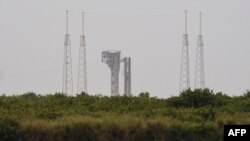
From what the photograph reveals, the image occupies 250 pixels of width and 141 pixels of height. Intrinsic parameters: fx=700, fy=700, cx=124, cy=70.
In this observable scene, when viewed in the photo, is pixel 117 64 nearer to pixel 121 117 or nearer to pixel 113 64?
pixel 113 64

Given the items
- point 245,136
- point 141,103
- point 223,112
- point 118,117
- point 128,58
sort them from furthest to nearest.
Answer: point 128,58 < point 141,103 < point 223,112 < point 118,117 < point 245,136

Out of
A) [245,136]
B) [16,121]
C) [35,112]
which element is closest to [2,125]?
[16,121]

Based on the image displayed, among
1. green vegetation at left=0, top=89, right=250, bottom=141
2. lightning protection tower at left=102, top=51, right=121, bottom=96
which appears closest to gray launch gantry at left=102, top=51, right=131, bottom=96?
lightning protection tower at left=102, top=51, right=121, bottom=96

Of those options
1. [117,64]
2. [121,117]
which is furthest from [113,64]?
[121,117]

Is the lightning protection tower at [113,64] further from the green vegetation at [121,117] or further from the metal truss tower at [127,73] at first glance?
the green vegetation at [121,117]

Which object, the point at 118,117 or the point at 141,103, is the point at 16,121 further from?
the point at 141,103

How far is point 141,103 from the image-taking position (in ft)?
72.3

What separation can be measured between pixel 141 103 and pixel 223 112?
2853 millimetres

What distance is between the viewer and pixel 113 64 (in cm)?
4191

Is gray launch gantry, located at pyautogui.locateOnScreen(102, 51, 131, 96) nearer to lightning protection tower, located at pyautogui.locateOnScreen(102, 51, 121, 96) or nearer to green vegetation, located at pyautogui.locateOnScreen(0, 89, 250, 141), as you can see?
lightning protection tower, located at pyautogui.locateOnScreen(102, 51, 121, 96)

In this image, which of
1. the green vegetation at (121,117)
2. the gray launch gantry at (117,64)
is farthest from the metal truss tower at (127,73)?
the green vegetation at (121,117)

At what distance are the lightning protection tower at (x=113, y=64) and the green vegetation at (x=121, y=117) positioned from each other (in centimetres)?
1756

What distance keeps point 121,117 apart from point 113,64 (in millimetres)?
23701

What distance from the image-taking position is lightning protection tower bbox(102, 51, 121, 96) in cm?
4069
